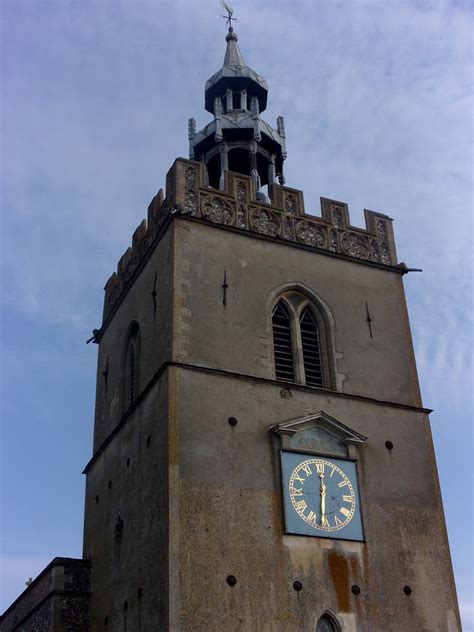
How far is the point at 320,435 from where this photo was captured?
18484 millimetres

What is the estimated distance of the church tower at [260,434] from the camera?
16422mm

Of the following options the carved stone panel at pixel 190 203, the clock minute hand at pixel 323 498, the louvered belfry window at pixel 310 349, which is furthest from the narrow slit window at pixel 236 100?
the clock minute hand at pixel 323 498

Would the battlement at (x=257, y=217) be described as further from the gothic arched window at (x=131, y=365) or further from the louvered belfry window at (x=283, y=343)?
the louvered belfry window at (x=283, y=343)

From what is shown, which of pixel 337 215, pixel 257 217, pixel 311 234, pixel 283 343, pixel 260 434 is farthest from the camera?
pixel 337 215

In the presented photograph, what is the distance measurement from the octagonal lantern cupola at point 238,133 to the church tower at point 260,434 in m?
3.04

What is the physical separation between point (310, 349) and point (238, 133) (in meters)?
7.70

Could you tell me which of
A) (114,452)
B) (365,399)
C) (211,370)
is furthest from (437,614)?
(114,452)

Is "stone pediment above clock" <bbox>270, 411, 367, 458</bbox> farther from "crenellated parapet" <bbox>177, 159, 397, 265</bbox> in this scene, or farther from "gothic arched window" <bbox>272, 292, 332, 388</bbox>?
"crenellated parapet" <bbox>177, 159, 397, 265</bbox>

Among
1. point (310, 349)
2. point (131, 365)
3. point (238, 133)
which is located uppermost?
point (238, 133)

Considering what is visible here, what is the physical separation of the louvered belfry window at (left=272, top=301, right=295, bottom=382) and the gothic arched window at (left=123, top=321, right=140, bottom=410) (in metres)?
3.46

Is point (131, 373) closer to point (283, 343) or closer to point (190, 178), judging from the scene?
point (283, 343)

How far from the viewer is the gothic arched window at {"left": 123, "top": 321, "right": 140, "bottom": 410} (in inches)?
826

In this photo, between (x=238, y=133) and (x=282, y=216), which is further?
(x=238, y=133)

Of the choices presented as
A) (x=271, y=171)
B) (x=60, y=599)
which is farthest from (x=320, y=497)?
(x=271, y=171)
